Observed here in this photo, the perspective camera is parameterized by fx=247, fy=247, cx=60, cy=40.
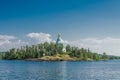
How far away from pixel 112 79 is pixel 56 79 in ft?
62.1

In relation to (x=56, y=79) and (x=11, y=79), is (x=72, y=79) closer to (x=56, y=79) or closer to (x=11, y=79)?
(x=56, y=79)

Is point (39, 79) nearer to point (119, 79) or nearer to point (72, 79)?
point (72, 79)

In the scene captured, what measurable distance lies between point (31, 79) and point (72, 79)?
44.0ft

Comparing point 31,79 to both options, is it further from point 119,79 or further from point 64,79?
point 119,79

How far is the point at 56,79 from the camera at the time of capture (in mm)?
81500

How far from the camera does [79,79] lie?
270ft

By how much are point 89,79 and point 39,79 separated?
54.7 ft

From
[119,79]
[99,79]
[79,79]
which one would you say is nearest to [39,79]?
[79,79]

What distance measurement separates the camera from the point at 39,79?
80.2 m

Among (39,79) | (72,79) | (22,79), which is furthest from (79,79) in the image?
(22,79)

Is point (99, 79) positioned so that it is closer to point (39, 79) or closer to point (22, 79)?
point (39, 79)

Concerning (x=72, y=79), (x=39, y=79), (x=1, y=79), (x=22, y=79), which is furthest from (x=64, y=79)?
(x=1, y=79)

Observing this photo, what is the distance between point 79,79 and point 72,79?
2.53 m

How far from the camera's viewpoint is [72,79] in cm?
8138
